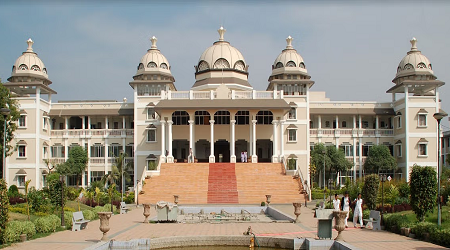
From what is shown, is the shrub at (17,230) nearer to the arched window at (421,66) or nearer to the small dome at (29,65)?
the small dome at (29,65)

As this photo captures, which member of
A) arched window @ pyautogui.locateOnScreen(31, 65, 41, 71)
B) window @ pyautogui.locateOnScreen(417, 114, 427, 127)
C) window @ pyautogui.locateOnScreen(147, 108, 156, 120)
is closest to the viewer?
window @ pyautogui.locateOnScreen(417, 114, 427, 127)

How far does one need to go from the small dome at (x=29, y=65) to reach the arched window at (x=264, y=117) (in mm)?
24585

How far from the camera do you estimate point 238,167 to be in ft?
141

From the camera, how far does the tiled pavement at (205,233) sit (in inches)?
616

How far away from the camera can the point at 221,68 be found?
56750 millimetres

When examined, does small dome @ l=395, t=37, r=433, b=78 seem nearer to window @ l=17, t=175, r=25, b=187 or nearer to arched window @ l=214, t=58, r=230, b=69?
arched window @ l=214, t=58, r=230, b=69

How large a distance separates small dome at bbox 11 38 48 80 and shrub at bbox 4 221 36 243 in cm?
4062

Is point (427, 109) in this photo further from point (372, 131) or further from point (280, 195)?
point (280, 195)

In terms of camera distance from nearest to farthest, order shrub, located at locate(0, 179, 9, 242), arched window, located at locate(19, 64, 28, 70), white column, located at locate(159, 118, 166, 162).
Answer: shrub, located at locate(0, 179, 9, 242) < white column, located at locate(159, 118, 166, 162) < arched window, located at locate(19, 64, 28, 70)

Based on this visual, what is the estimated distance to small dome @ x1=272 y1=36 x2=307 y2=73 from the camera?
57812 millimetres

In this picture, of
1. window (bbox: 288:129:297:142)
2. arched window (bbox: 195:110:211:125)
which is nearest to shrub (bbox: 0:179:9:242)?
arched window (bbox: 195:110:211:125)

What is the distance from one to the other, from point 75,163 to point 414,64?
39.5 metres

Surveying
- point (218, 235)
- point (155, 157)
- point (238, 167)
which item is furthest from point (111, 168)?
point (218, 235)

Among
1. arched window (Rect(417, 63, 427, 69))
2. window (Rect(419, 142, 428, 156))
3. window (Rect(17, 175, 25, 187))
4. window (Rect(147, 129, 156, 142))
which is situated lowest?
window (Rect(17, 175, 25, 187))
